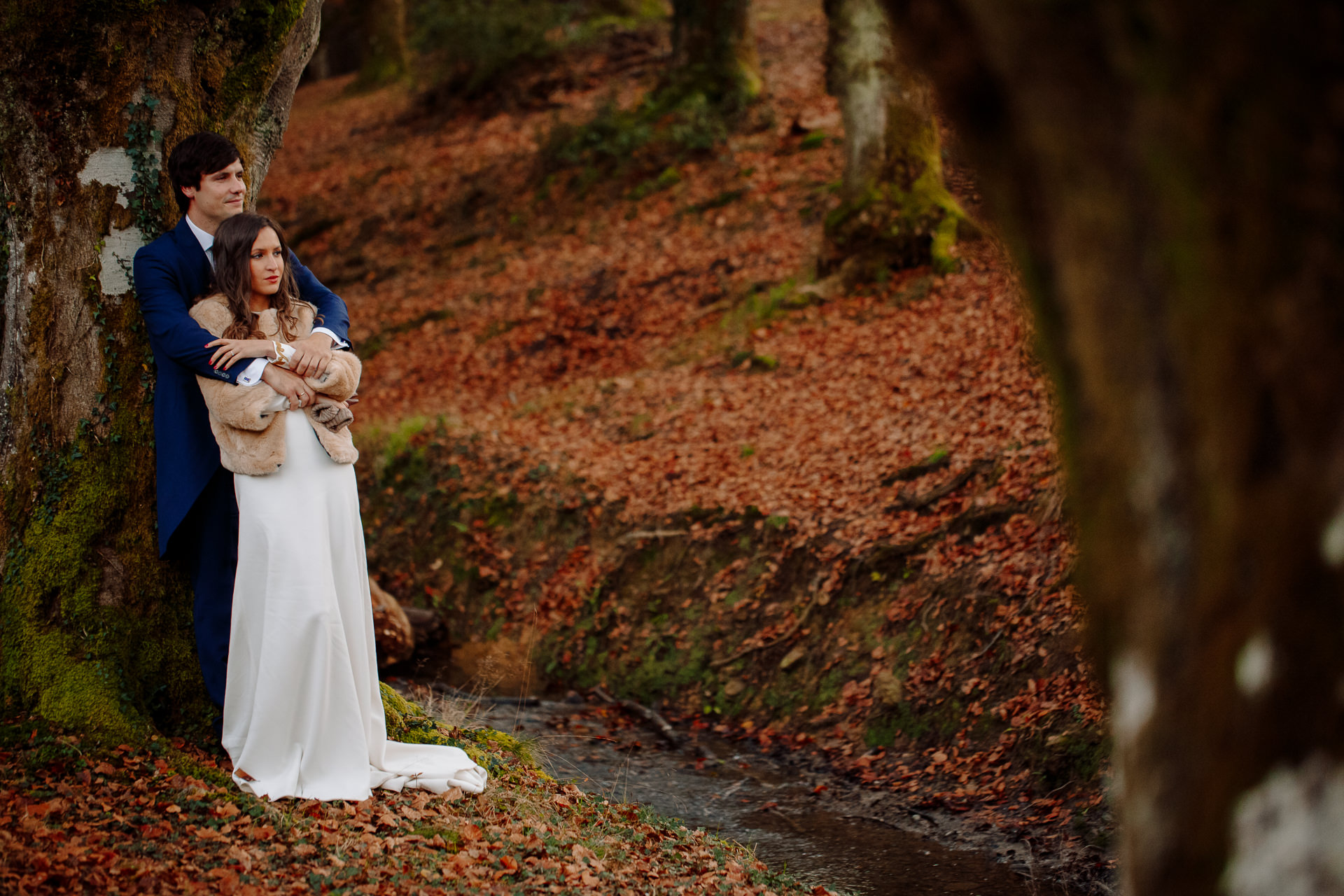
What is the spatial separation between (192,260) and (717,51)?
50.8ft

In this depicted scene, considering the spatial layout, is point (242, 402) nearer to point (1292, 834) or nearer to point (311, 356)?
point (311, 356)

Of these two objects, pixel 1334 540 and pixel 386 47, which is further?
pixel 386 47

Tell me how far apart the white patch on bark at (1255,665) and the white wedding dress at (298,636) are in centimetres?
348

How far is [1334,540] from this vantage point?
1.50m

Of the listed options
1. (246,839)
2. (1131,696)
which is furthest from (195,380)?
(1131,696)

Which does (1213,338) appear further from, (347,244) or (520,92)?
(520,92)

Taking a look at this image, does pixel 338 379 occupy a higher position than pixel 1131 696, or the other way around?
pixel 338 379

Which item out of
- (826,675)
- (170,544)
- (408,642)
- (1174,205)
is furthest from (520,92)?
(1174,205)

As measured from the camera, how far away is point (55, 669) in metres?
4.22

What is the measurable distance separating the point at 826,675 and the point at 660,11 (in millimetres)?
19962

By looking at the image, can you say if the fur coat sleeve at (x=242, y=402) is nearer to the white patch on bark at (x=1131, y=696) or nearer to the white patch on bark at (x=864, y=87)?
the white patch on bark at (x=1131, y=696)

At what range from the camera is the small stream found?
561cm

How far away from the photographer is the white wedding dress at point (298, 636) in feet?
13.7

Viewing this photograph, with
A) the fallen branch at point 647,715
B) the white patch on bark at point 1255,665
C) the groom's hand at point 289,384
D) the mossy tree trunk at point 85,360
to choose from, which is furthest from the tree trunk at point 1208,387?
the fallen branch at point 647,715
